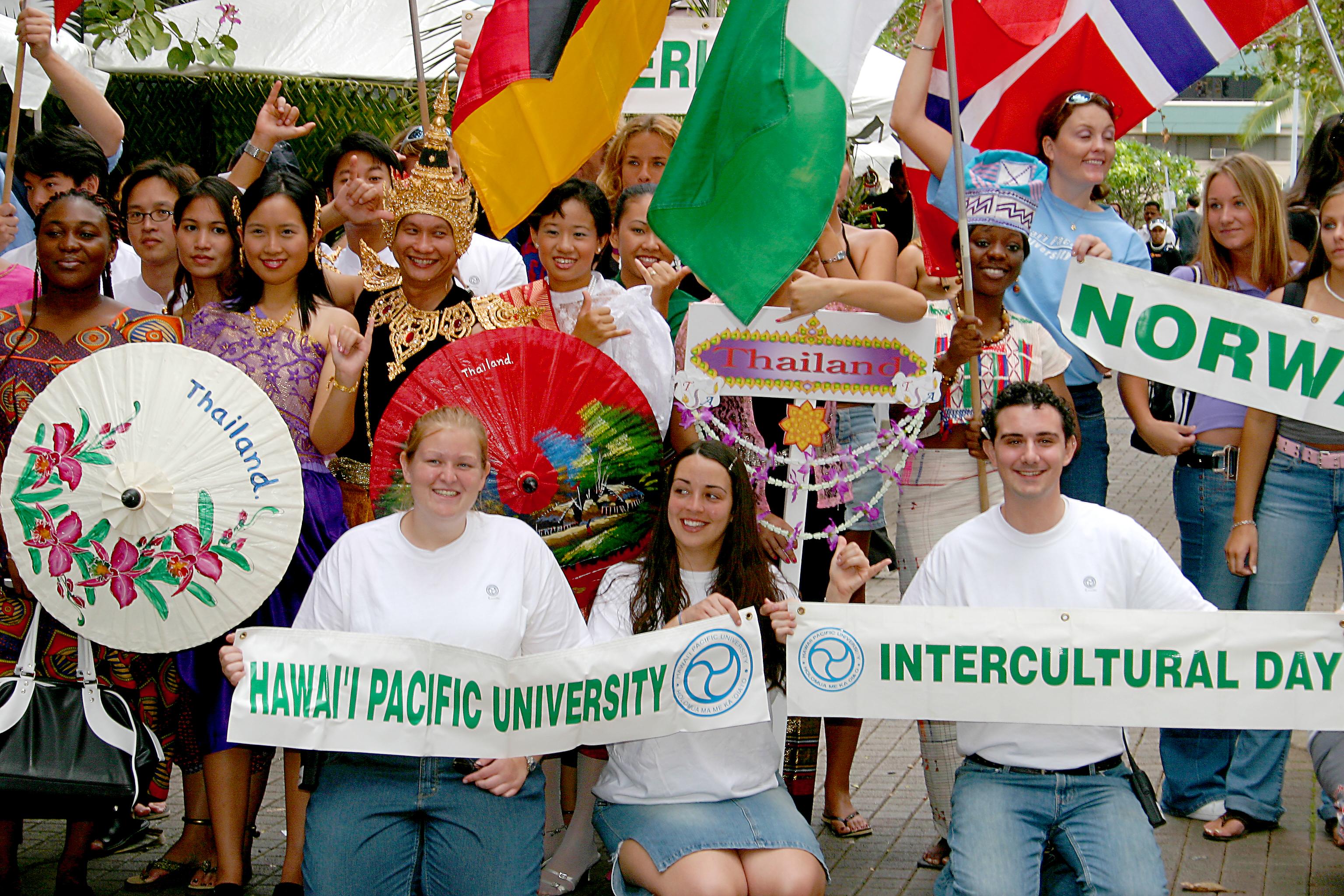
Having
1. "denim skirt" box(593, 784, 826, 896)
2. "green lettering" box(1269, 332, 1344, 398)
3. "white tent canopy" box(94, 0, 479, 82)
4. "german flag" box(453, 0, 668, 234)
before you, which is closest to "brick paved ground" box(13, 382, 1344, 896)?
"denim skirt" box(593, 784, 826, 896)

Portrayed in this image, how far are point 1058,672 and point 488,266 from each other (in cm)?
278

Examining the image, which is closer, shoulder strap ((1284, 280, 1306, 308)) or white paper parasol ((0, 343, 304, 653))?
white paper parasol ((0, 343, 304, 653))

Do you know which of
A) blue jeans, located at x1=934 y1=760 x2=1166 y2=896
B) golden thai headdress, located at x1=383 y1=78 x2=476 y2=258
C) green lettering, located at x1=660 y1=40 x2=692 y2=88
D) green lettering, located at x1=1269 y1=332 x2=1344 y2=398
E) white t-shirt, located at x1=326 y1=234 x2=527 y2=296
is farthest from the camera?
green lettering, located at x1=660 y1=40 x2=692 y2=88

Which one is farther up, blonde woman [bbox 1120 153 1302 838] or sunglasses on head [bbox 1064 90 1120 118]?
sunglasses on head [bbox 1064 90 1120 118]

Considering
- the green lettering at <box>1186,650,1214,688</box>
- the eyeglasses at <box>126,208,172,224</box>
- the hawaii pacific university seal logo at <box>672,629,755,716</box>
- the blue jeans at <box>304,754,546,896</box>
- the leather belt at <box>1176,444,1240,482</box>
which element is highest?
the eyeglasses at <box>126,208,172,224</box>

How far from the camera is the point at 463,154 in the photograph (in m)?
4.74

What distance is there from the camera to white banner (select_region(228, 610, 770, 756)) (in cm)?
370

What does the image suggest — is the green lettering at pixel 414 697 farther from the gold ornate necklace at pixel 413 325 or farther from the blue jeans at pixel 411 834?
the gold ornate necklace at pixel 413 325

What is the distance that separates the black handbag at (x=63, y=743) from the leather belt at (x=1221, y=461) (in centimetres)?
346

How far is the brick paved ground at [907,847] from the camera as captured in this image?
4410mm

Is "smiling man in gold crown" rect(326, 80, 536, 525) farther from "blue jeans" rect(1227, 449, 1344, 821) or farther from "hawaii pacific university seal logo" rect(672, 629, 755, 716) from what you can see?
"blue jeans" rect(1227, 449, 1344, 821)

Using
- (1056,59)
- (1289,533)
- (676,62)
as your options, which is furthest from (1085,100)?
(676,62)

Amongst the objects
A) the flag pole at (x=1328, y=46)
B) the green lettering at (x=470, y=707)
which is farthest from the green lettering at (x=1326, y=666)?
the green lettering at (x=470, y=707)

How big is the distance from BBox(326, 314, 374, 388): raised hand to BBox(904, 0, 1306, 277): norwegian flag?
194cm
